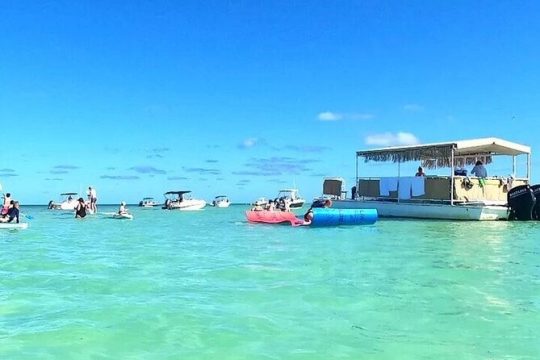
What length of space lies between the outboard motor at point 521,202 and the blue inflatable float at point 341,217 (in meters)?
6.80

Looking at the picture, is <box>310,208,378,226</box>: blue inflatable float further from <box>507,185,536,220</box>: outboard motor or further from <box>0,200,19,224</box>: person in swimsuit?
<box>0,200,19,224</box>: person in swimsuit

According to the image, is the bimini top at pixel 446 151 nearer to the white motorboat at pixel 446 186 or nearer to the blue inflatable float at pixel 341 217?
the white motorboat at pixel 446 186

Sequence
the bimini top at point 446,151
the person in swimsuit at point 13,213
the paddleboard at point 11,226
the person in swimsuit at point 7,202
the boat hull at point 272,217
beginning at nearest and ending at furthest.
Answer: the paddleboard at point 11,226, the person in swimsuit at point 7,202, the person in swimsuit at point 13,213, the boat hull at point 272,217, the bimini top at point 446,151

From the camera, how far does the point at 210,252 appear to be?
1452 centimetres

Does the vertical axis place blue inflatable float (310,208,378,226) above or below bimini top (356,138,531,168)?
below

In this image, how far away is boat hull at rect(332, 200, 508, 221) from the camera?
25.0 metres

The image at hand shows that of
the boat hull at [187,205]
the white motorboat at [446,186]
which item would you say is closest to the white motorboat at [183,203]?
the boat hull at [187,205]

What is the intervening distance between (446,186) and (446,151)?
1.65m

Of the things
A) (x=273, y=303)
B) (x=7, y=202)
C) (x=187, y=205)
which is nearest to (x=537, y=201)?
(x=273, y=303)

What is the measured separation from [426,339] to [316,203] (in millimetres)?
22735

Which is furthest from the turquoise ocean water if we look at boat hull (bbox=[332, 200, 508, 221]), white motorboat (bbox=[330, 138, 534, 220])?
white motorboat (bbox=[330, 138, 534, 220])

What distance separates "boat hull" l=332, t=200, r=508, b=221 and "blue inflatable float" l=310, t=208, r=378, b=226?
4.47 m

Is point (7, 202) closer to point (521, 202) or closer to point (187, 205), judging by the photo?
point (521, 202)

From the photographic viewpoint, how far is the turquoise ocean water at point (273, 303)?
5750 mm
